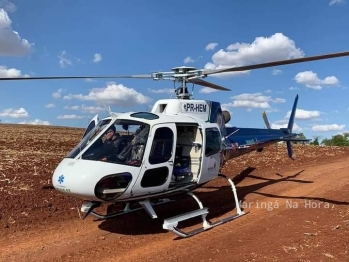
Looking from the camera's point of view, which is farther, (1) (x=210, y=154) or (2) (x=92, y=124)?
(1) (x=210, y=154)

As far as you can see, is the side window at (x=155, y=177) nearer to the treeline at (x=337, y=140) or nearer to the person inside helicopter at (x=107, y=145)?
the person inside helicopter at (x=107, y=145)

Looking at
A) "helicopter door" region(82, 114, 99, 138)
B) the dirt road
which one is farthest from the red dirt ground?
"helicopter door" region(82, 114, 99, 138)

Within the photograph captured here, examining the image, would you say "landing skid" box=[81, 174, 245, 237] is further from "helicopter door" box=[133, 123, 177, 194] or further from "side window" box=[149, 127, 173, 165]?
"side window" box=[149, 127, 173, 165]

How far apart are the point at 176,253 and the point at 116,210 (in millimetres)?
3546

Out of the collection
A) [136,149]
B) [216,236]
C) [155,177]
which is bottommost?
[216,236]

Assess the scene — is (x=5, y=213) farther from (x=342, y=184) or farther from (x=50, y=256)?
(x=342, y=184)

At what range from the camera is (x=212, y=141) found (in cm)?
1017

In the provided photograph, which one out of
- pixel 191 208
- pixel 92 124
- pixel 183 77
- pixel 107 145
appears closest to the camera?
pixel 107 145

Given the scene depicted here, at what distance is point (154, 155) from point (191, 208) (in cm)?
334

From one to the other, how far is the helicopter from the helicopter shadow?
0.40m

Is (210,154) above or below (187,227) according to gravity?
above

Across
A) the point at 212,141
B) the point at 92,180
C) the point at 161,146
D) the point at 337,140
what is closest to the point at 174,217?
the point at 161,146

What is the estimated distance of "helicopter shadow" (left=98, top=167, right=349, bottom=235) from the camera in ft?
30.3

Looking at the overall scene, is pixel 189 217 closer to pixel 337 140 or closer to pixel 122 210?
pixel 122 210
